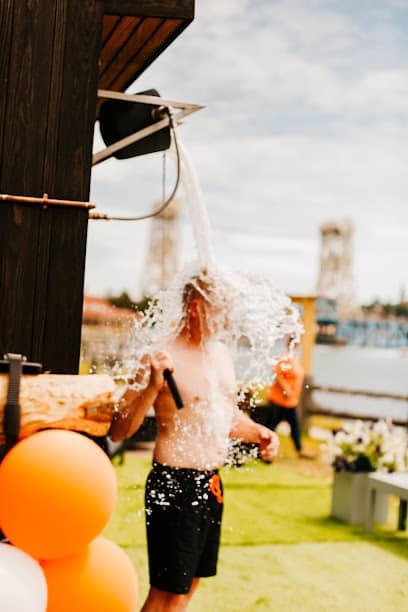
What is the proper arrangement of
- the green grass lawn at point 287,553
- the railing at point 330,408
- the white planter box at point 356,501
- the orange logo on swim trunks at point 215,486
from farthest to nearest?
1. the railing at point 330,408
2. the white planter box at point 356,501
3. the green grass lawn at point 287,553
4. the orange logo on swim trunks at point 215,486

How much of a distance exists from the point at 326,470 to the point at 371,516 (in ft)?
A: 7.99

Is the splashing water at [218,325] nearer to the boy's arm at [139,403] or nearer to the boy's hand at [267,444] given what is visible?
the boy's arm at [139,403]

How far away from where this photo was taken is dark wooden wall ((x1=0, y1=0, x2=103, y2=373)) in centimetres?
232

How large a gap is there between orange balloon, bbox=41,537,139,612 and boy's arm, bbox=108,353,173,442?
51 cm

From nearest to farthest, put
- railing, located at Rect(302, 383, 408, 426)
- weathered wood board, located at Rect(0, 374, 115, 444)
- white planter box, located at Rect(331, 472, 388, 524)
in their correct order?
weathered wood board, located at Rect(0, 374, 115, 444)
white planter box, located at Rect(331, 472, 388, 524)
railing, located at Rect(302, 383, 408, 426)

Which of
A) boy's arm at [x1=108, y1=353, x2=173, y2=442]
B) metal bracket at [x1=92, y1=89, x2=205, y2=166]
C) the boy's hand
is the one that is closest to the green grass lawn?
the boy's hand

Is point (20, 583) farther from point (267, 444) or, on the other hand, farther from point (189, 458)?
point (267, 444)

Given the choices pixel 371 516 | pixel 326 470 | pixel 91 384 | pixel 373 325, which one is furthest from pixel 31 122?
pixel 373 325

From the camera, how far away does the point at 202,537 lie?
2.77m

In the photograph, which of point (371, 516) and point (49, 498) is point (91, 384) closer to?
point (49, 498)

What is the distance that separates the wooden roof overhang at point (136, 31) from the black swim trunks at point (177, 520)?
4.96ft

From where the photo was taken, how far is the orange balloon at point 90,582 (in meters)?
1.98

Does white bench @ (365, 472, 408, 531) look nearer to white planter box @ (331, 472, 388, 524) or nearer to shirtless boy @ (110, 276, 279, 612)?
white planter box @ (331, 472, 388, 524)

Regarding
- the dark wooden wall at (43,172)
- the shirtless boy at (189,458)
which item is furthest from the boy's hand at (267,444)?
the dark wooden wall at (43,172)
